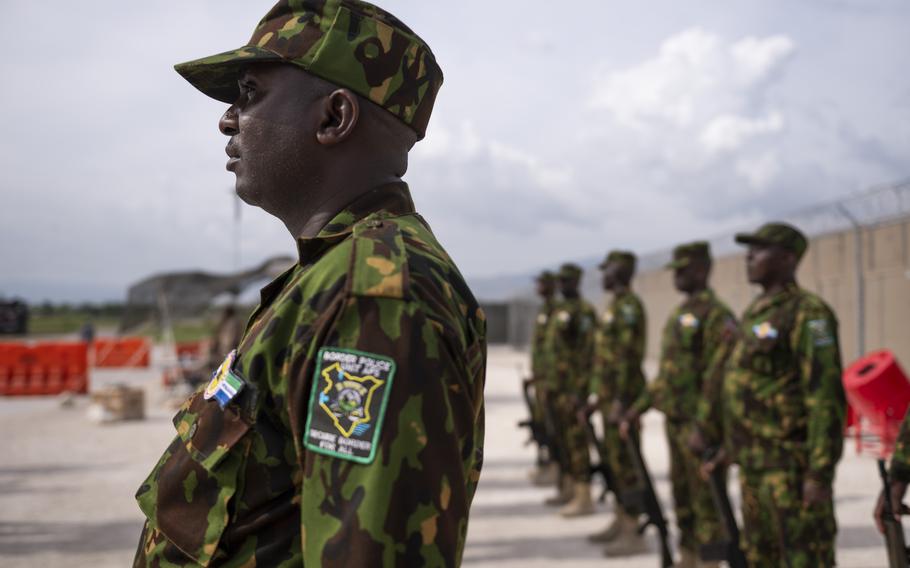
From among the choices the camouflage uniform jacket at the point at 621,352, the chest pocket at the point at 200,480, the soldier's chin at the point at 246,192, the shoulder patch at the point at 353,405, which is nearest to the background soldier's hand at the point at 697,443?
the camouflage uniform jacket at the point at 621,352

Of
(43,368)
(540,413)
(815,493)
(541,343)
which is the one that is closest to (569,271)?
(541,343)

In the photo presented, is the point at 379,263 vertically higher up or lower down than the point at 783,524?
higher up

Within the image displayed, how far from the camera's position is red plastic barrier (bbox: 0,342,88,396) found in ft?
57.5

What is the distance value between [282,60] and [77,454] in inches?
406

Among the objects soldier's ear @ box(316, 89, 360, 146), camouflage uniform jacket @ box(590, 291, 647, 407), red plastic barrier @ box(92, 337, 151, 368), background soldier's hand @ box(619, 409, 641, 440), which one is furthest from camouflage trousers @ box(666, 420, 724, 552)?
red plastic barrier @ box(92, 337, 151, 368)

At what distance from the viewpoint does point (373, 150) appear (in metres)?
1.48

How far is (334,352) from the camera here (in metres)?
1.13

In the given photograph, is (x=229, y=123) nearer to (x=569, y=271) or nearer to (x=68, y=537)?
(x=68, y=537)

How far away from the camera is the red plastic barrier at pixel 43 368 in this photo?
57.5 feet

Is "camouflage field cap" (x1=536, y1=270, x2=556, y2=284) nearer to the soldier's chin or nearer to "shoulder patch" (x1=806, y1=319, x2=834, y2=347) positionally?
"shoulder patch" (x1=806, y1=319, x2=834, y2=347)

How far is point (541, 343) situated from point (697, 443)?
3.88 m

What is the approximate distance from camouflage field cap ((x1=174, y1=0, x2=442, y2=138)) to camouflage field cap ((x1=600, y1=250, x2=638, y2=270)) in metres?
6.02

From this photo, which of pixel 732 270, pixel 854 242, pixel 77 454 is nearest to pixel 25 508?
pixel 77 454

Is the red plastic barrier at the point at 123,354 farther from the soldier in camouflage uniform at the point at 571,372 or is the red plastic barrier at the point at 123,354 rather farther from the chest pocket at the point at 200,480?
the chest pocket at the point at 200,480
